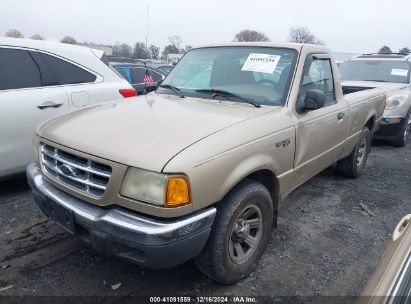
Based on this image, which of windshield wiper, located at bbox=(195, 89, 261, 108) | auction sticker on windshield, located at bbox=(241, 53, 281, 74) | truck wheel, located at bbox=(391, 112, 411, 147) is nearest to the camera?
windshield wiper, located at bbox=(195, 89, 261, 108)

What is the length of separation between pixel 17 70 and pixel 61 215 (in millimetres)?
2331

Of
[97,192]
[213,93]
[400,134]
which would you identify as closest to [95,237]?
[97,192]

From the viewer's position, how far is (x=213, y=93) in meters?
3.46

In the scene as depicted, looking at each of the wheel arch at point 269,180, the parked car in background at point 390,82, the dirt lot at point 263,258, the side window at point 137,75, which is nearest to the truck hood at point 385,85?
the parked car in background at point 390,82

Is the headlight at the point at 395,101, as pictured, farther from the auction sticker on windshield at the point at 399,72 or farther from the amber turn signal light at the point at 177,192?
the amber turn signal light at the point at 177,192

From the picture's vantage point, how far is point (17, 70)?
4.13m

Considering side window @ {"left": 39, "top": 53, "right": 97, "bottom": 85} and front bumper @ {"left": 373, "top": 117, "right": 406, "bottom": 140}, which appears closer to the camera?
side window @ {"left": 39, "top": 53, "right": 97, "bottom": 85}

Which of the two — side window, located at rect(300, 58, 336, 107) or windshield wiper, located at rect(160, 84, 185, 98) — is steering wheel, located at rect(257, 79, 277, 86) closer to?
side window, located at rect(300, 58, 336, 107)

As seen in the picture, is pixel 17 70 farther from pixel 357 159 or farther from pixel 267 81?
pixel 357 159

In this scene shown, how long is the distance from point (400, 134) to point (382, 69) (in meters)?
1.69

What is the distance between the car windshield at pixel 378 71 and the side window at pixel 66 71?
5935mm

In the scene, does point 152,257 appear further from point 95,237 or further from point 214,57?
point 214,57

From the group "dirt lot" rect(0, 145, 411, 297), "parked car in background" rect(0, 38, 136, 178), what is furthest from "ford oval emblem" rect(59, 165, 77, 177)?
"parked car in background" rect(0, 38, 136, 178)

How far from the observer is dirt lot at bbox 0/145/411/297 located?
2840 mm
